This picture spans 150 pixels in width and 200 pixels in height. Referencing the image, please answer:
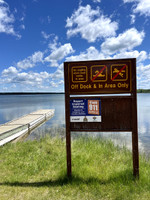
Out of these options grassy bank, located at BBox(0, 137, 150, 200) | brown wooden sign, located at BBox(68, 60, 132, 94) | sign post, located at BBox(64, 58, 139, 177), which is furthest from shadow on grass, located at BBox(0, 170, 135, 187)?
brown wooden sign, located at BBox(68, 60, 132, 94)

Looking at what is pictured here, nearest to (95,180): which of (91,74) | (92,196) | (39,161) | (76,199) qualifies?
(92,196)

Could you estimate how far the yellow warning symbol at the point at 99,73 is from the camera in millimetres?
4367

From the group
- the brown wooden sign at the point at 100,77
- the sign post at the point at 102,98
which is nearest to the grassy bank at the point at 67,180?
the sign post at the point at 102,98

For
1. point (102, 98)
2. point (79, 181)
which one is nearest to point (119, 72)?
point (102, 98)

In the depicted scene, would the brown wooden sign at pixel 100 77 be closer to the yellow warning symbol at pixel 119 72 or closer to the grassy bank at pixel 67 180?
the yellow warning symbol at pixel 119 72

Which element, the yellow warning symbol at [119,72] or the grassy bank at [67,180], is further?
Result: the yellow warning symbol at [119,72]

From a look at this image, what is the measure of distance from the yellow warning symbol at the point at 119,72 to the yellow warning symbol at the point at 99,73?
234 mm

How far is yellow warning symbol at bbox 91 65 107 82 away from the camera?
4.37 m

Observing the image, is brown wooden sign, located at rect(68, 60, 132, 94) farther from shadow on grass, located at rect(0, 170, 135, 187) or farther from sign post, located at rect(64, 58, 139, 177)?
shadow on grass, located at rect(0, 170, 135, 187)

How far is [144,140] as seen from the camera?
11.6 m

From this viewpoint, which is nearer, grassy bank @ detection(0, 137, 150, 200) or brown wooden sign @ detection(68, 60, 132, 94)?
grassy bank @ detection(0, 137, 150, 200)

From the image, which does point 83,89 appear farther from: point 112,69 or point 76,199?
point 76,199

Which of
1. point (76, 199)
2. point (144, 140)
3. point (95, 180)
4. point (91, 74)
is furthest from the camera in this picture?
point (144, 140)

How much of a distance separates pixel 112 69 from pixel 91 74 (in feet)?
2.08
